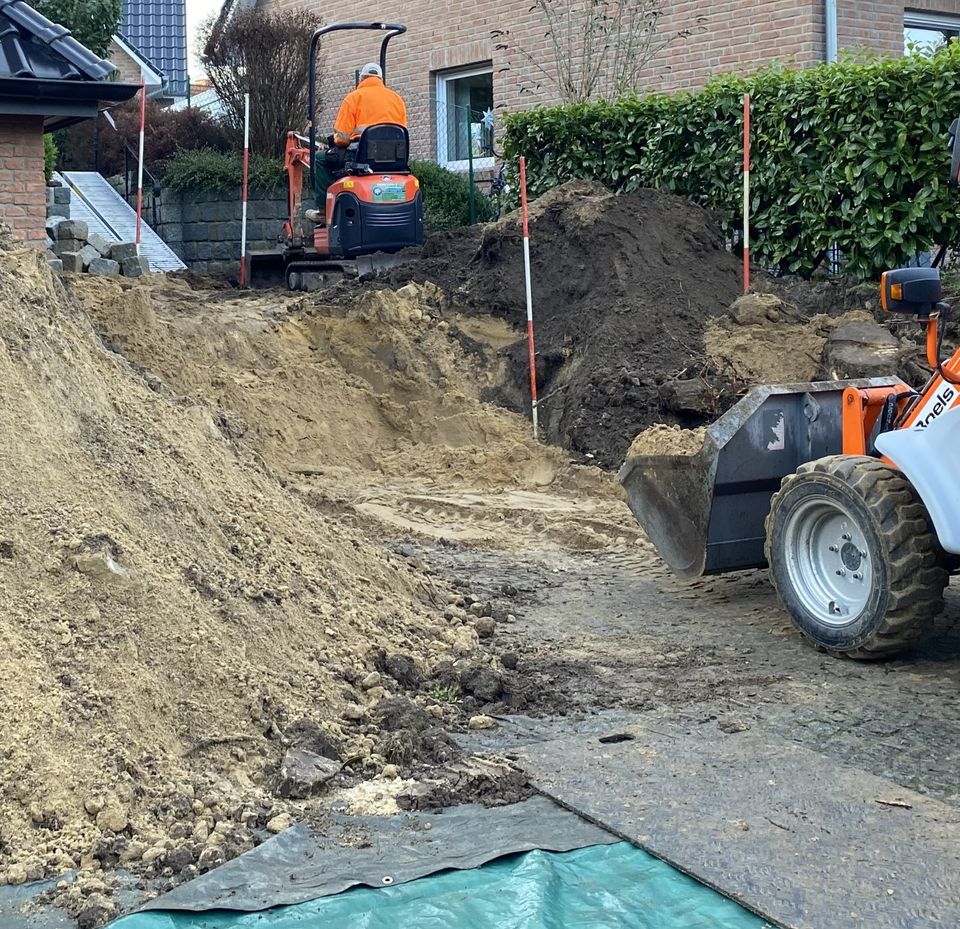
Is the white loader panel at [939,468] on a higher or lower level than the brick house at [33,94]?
lower

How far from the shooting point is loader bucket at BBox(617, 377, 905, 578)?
22.7 feet

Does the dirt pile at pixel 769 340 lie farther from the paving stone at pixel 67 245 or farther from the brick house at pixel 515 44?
the paving stone at pixel 67 245

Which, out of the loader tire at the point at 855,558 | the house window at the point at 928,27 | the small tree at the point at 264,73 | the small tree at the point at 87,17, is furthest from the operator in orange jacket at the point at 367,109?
the loader tire at the point at 855,558

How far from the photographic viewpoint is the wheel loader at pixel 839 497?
5.69 m

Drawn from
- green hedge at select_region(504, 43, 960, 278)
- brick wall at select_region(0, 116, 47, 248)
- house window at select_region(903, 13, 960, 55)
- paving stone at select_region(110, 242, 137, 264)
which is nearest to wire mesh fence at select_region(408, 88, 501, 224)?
green hedge at select_region(504, 43, 960, 278)

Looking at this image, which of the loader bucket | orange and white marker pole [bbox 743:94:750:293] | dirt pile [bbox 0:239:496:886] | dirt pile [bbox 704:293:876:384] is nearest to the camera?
dirt pile [bbox 0:239:496:886]

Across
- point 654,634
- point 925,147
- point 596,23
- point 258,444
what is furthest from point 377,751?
point 596,23

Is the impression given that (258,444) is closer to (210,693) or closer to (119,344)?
(119,344)

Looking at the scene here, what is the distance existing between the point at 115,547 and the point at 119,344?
7016mm

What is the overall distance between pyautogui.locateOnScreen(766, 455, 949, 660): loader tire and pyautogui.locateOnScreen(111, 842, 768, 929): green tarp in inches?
89.1

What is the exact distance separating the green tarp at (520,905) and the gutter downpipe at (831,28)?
549 inches

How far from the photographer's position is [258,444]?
1173cm

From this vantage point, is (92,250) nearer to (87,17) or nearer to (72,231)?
(72,231)

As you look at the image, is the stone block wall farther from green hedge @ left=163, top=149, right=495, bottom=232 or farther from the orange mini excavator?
the orange mini excavator
